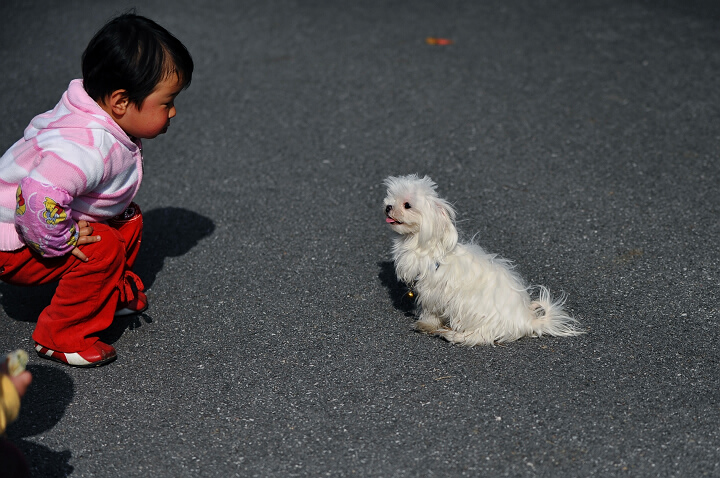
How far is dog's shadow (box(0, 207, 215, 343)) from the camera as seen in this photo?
3.34 meters

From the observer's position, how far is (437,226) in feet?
9.48

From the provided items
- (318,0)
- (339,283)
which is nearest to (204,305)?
(339,283)

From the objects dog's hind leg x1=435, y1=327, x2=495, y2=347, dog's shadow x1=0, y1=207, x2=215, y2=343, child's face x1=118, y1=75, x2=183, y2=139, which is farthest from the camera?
dog's shadow x1=0, y1=207, x2=215, y2=343

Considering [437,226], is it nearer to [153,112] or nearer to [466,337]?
[466,337]

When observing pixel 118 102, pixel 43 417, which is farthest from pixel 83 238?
pixel 43 417

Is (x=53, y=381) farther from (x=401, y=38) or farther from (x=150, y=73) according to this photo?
(x=401, y=38)

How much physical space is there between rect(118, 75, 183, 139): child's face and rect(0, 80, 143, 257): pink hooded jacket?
5 cm

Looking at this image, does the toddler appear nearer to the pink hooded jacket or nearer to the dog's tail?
the pink hooded jacket

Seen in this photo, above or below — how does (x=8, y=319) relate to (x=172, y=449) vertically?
below

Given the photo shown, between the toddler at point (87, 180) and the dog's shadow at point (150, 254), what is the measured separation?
0.33m

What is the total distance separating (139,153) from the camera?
3031 millimetres

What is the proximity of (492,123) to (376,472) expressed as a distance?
334 centimetres

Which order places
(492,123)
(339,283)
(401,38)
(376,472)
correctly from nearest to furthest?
(376,472) < (339,283) < (492,123) < (401,38)

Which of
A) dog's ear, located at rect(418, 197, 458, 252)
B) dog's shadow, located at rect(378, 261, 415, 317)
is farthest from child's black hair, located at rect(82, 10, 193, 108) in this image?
dog's shadow, located at rect(378, 261, 415, 317)
